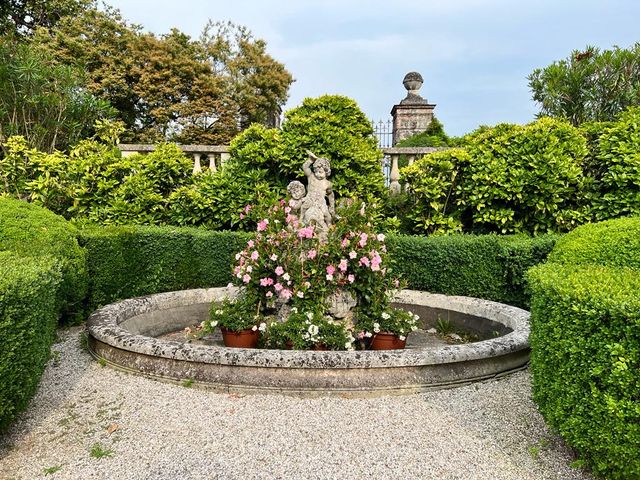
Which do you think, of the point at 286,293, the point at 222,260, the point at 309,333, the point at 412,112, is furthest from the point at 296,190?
the point at 412,112

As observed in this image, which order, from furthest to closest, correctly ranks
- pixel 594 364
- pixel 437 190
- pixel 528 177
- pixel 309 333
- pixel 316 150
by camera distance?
pixel 316 150, pixel 437 190, pixel 528 177, pixel 309 333, pixel 594 364

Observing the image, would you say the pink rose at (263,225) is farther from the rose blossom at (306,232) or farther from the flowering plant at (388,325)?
the flowering plant at (388,325)

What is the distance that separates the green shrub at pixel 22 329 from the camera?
270cm

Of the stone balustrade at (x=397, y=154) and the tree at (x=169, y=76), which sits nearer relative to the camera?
the stone balustrade at (x=397, y=154)

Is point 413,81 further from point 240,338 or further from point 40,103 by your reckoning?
point 240,338

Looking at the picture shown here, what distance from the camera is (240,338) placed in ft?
14.9

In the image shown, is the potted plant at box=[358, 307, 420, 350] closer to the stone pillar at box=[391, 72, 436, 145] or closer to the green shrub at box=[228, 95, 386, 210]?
the green shrub at box=[228, 95, 386, 210]

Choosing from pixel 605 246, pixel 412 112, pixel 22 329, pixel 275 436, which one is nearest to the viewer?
pixel 22 329

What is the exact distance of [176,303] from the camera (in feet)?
19.1

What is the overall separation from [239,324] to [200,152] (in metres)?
5.95

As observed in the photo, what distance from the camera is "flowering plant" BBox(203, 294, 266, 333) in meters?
4.52

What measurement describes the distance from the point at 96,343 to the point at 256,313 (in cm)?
166

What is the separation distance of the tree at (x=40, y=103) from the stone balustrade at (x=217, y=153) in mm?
1879

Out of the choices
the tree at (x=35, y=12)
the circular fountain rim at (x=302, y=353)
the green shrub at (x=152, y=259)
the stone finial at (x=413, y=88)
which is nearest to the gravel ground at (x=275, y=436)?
the circular fountain rim at (x=302, y=353)
